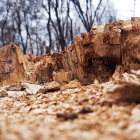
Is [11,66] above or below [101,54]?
below

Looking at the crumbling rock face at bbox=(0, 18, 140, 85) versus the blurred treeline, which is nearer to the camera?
the crumbling rock face at bbox=(0, 18, 140, 85)

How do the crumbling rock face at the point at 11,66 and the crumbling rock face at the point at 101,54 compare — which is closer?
the crumbling rock face at the point at 101,54

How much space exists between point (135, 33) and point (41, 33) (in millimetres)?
20630

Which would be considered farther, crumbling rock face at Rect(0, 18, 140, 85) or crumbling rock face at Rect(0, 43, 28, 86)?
crumbling rock face at Rect(0, 43, 28, 86)

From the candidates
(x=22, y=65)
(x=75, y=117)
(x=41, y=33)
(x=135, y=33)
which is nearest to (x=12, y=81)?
(x=22, y=65)

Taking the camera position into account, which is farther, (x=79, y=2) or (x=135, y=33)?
(x=79, y=2)

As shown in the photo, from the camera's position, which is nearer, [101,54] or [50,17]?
[101,54]

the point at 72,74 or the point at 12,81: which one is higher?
the point at 72,74

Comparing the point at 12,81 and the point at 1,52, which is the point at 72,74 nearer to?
the point at 12,81

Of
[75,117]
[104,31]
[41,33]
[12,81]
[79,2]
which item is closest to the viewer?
[75,117]

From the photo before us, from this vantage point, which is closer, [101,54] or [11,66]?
[101,54]

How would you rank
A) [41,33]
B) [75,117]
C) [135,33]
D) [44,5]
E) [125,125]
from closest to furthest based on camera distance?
[125,125], [75,117], [135,33], [44,5], [41,33]

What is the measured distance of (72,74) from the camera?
4840 mm

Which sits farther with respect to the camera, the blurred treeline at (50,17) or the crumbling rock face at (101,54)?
the blurred treeline at (50,17)
